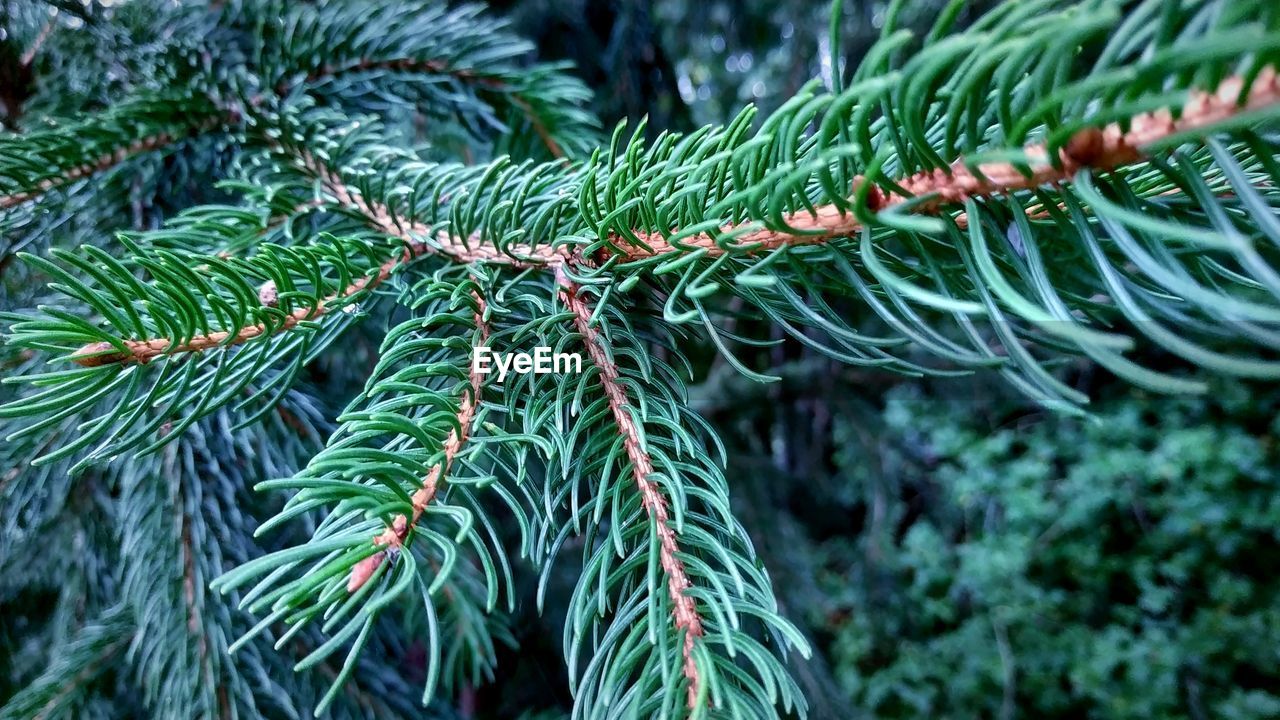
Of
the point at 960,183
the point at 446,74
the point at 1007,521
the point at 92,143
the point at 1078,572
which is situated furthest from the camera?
the point at 1007,521

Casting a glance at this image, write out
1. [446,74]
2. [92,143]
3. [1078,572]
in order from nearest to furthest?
[92,143]
[446,74]
[1078,572]

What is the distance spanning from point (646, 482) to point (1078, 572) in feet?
5.82

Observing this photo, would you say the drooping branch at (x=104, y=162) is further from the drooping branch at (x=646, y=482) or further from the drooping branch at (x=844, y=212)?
the drooping branch at (x=646, y=482)

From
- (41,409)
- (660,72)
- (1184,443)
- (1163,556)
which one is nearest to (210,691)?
(41,409)

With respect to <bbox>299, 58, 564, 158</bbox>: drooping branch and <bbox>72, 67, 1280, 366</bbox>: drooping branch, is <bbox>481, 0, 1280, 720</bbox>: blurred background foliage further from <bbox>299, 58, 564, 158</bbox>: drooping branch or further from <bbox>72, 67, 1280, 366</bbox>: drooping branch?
<bbox>72, 67, 1280, 366</bbox>: drooping branch

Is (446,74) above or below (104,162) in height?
above

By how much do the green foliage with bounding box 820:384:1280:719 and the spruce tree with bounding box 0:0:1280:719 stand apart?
3.46 ft

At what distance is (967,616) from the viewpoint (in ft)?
5.65

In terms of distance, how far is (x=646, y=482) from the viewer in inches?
9.7

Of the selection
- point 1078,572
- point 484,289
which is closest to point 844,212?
point 484,289

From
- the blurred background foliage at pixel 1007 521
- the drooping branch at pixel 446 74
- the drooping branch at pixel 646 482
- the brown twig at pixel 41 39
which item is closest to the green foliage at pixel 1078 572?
the blurred background foliage at pixel 1007 521

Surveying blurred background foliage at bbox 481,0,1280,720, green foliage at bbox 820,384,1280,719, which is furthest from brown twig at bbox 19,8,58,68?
green foliage at bbox 820,384,1280,719

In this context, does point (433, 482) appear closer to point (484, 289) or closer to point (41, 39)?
point (484, 289)

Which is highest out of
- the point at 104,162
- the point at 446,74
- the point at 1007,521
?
the point at 446,74
